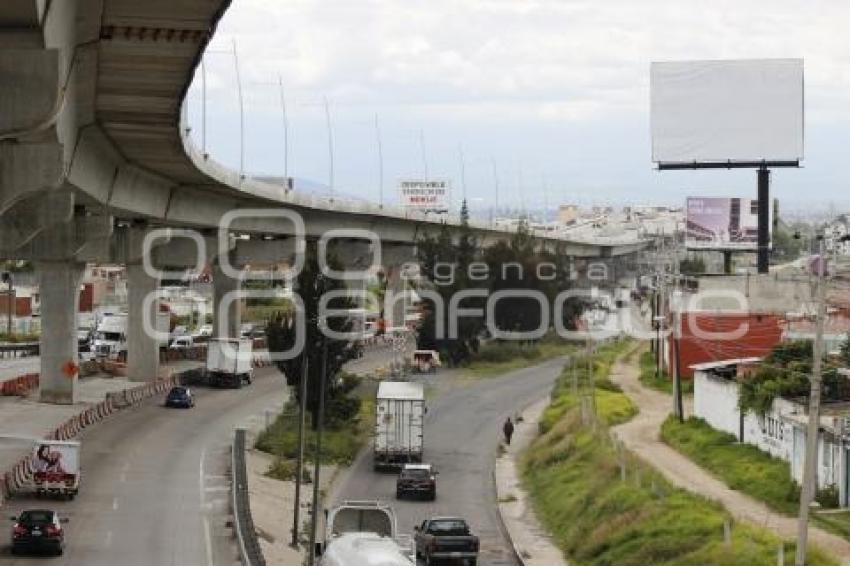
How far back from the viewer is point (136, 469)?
4719 centimetres

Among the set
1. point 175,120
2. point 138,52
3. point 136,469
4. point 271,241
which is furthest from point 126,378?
point 138,52

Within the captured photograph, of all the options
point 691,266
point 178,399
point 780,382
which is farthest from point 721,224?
point 691,266

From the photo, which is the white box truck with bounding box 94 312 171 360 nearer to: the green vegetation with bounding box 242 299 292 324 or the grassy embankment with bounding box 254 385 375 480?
the grassy embankment with bounding box 254 385 375 480

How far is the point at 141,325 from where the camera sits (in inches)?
2810

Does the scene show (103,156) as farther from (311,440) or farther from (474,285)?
(474,285)

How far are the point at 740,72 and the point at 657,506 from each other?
63323mm

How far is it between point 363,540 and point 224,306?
6003cm

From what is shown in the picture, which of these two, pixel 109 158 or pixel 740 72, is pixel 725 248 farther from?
pixel 109 158

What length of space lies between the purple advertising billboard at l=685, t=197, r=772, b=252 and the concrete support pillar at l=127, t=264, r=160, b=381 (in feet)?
142

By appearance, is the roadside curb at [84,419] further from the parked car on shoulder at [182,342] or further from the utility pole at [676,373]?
the utility pole at [676,373]

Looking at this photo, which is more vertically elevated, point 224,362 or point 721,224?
point 721,224

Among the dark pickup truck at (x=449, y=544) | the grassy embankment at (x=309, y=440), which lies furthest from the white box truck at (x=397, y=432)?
the dark pickup truck at (x=449, y=544)

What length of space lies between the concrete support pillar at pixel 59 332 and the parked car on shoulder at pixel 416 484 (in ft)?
60.8

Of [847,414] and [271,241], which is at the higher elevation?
[271,241]
